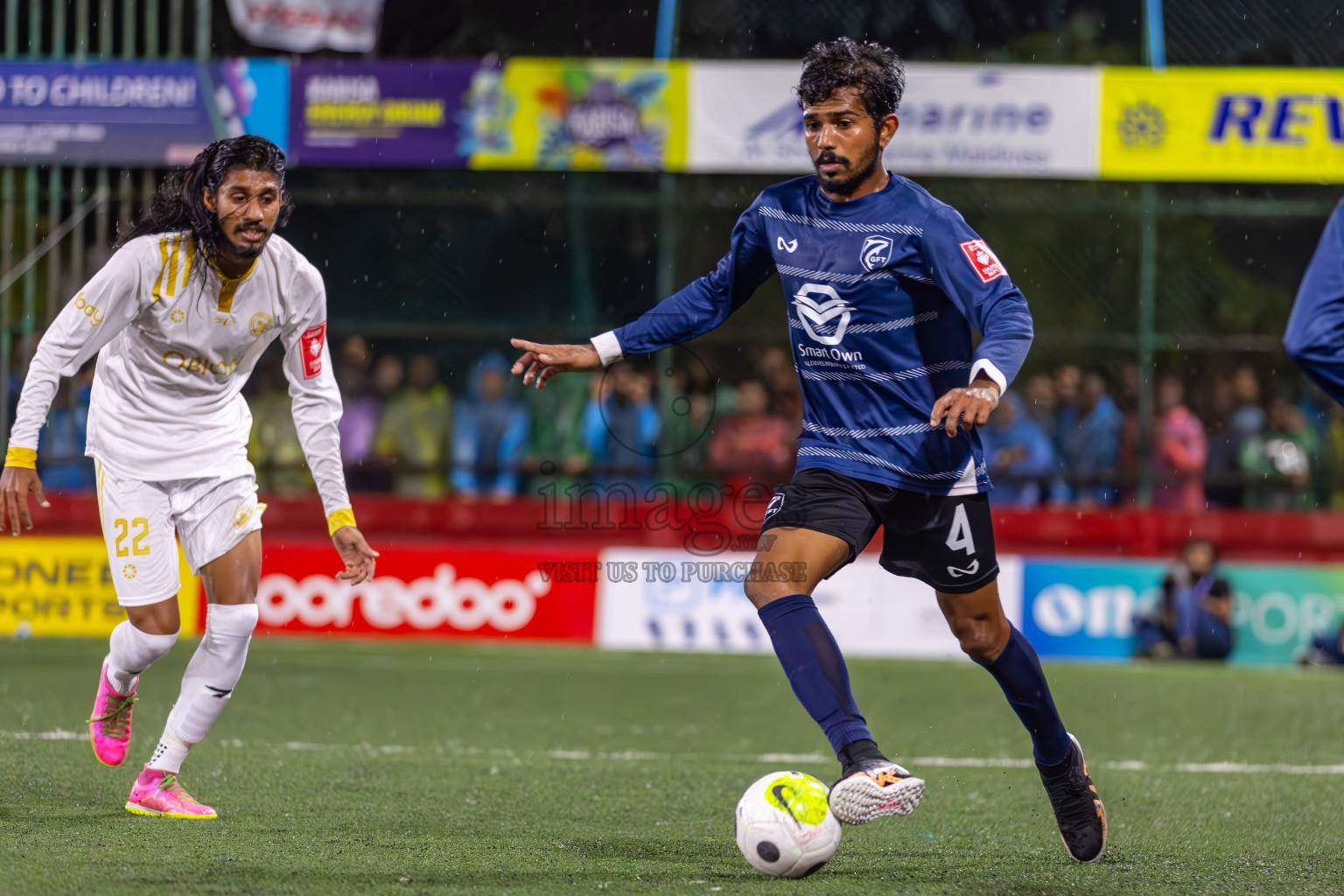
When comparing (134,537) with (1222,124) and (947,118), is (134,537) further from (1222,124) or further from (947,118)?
(1222,124)

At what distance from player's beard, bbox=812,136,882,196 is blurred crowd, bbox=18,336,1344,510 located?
931 centimetres

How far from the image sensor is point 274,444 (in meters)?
14.4

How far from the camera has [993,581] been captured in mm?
4719

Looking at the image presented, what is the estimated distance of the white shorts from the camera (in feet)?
17.2

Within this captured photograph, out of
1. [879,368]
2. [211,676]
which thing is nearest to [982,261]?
[879,368]

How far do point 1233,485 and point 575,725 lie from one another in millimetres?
8048

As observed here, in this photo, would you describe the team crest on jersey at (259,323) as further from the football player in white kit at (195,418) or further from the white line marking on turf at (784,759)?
the white line marking on turf at (784,759)

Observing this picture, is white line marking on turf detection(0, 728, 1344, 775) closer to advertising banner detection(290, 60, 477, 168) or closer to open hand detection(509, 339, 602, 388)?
open hand detection(509, 339, 602, 388)

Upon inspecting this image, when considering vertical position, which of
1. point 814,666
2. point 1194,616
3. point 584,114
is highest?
point 584,114

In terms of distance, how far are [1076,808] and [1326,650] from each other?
328 inches

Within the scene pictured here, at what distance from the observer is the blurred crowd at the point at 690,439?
556 inches

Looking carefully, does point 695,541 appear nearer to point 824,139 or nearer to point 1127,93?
point 1127,93

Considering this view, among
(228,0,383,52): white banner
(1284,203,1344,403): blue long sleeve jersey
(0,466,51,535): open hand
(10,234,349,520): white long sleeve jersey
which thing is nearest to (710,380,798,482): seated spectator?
(228,0,383,52): white banner

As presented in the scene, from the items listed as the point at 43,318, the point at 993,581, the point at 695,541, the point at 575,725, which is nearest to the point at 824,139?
the point at 993,581
